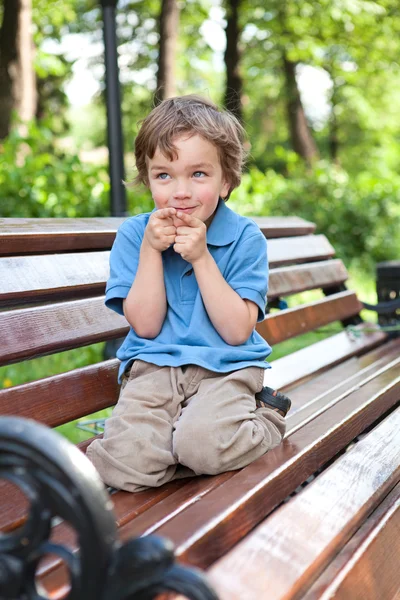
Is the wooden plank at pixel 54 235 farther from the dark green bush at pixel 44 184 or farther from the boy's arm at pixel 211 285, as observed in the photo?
the dark green bush at pixel 44 184

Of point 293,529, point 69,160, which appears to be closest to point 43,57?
point 69,160

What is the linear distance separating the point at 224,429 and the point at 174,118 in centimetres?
88

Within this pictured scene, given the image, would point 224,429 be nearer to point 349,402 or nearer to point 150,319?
point 150,319

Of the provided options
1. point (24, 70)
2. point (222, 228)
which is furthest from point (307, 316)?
point (24, 70)

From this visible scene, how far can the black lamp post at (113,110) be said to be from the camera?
4852 millimetres

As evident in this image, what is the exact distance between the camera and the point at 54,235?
8.80 ft

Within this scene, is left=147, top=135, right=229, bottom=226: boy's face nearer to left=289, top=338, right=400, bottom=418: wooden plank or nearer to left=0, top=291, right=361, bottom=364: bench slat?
left=0, top=291, right=361, bottom=364: bench slat

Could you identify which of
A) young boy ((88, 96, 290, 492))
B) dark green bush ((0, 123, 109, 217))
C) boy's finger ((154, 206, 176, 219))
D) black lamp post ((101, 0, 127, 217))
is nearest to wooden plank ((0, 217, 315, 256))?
young boy ((88, 96, 290, 492))

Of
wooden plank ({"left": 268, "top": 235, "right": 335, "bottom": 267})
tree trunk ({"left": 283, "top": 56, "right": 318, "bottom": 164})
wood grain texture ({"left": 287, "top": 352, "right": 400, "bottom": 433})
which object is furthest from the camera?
tree trunk ({"left": 283, "top": 56, "right": 318, "bottom": 164})

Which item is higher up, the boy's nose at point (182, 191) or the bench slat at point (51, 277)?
the boy's nose at point (182, 191)

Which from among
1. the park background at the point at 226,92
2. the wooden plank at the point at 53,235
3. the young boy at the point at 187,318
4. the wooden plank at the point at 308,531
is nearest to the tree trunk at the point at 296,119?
the park background at the point at 226,92

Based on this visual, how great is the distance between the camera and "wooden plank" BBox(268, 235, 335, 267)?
13.4 ft

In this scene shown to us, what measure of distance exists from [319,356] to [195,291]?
5.72 ft

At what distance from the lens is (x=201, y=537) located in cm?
159
